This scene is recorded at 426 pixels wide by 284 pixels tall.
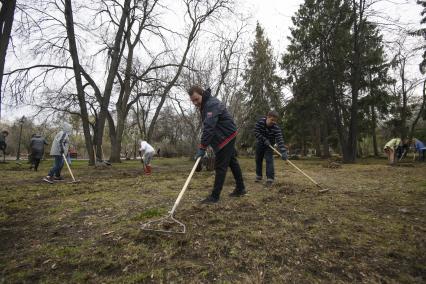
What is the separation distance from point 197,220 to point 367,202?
119 inches

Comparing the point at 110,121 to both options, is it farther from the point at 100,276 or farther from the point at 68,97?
the point at 100,276

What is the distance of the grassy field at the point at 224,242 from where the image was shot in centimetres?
232

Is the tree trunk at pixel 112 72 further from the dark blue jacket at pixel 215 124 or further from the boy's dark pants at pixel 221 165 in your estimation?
the boy's dark pants at pixel 221 165

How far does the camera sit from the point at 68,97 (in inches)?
577

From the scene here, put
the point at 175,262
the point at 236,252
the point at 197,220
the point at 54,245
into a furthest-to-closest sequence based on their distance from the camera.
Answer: the point at 197,220, the point at 54,245, the point at 236,252, the point at 175,262

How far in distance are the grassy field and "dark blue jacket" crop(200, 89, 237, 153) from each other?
103 cm

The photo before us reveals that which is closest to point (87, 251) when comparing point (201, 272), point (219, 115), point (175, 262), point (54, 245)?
point (54, 245)

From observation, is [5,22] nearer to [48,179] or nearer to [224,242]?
[48,179]

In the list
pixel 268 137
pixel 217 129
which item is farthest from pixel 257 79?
pixel 217 129

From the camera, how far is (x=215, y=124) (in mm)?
4285

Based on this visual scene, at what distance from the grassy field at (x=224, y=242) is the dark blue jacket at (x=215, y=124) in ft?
Answer: 3.39

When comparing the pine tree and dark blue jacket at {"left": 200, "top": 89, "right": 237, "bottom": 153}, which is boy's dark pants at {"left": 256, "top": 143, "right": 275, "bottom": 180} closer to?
dark blue jacket at {"left": 200, "top": 89, "right": 237, "bottom": 153}

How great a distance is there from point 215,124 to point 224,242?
1.93m

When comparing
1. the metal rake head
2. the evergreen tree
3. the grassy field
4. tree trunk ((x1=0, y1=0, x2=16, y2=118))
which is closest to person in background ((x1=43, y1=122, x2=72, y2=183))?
tree trunk ((x1=0, y1=0, x2=16, y2=118))
